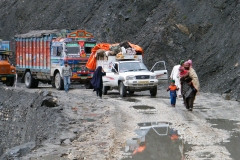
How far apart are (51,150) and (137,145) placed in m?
1.74

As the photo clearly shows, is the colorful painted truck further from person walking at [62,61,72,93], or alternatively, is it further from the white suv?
the white suv

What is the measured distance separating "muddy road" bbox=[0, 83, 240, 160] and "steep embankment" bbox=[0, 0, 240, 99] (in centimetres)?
615

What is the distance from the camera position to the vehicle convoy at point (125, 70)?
2356 centimetres

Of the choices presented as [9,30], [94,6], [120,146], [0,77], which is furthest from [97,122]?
[9,30]

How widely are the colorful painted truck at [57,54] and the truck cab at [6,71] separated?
4.76 ft

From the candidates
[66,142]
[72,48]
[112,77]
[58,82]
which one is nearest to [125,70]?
[112,77]

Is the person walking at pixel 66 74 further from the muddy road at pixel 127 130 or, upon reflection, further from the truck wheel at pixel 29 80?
the truck wheel at pixel 29 80

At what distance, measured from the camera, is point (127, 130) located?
12906 millimetres

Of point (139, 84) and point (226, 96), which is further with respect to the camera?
point (139, 84)

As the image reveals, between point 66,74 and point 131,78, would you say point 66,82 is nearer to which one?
point 66,74

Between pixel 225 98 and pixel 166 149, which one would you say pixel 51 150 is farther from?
pixel 225 98

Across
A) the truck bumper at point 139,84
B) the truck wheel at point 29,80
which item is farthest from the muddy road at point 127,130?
the truck wheel at point 29,80

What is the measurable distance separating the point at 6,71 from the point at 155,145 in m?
23.9

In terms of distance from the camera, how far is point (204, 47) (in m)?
31.0
